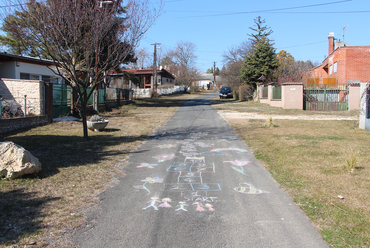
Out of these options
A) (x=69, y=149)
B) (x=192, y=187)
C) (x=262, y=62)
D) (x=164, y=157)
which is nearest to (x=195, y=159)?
(x=164, y=157)

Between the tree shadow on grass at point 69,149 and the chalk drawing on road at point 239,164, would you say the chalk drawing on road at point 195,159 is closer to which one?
the chalk drawing on road at point 239,164

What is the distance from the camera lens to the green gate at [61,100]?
1528 cm

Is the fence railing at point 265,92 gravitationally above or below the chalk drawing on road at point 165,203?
above

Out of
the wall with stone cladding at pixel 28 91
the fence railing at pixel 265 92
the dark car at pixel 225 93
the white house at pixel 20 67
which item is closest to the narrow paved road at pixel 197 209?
the wall with stone cladding at pixel 28 91

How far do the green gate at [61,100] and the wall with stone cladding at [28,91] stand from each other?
182 cm

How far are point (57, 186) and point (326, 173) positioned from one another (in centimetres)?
547

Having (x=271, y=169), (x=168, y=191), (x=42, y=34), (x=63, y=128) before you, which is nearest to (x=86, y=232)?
(x=168, y=191)

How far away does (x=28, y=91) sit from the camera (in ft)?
44.1

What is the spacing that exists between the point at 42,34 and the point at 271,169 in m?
7.75

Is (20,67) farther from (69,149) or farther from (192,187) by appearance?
(192,187)

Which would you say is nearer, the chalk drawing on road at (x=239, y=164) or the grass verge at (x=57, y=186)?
the grass verge at (x=57, y=186)

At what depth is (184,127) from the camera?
520 inches

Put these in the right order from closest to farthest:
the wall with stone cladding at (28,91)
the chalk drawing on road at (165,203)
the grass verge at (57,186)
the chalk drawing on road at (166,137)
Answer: the grass verge at (57,186)
the chalk drawing on road at (165,203)
the chalk drawing on road at (166,137)
the wall with stone cladding at (28,91)

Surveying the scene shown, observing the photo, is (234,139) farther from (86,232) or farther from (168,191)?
(86,232)
